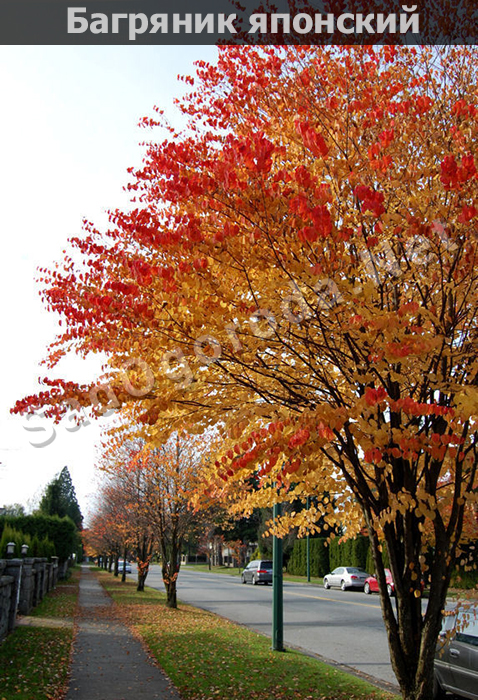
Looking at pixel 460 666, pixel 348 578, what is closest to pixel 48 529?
pixel 348 578

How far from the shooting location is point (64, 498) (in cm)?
8900

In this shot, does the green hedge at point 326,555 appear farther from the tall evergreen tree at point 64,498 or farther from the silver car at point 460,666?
the tall evergreen tree at point 64,498

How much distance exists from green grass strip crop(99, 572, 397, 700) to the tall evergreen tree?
54.0 meters

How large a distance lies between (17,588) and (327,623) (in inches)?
334

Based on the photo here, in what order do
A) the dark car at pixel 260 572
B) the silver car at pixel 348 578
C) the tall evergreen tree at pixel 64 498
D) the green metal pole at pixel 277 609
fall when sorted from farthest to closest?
the tall evergreen tree at pixel 64 498
the dark car at pixel 260 572
the silver car at pixel 348 578
the green metal pole at pixel 277 609

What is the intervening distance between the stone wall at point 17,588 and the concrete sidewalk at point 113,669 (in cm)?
129

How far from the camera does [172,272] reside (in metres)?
4.21

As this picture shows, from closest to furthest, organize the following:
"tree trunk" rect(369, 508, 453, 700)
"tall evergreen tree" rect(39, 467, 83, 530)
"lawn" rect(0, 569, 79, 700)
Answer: "tree trunk" rect(369, 508, 453, 700) → "lawn" rect(0, 569, 79, 700) → "tall evergreen tree" rect(39, 467, 83, 530)

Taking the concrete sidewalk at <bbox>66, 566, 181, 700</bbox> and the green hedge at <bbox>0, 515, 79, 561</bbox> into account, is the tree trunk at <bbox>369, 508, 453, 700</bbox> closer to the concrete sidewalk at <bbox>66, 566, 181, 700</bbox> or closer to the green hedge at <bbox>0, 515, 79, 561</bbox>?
the concrete sidewalk at <bbox>66, 566, 181, 700</bbox>

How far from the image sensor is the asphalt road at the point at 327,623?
1033 cm

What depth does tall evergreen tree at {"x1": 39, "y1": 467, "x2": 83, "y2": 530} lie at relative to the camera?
62844 millimetres

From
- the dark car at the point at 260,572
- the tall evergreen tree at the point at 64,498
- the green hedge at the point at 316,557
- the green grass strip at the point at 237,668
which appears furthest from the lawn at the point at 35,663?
the tall evergreen tree at the point at 64,498

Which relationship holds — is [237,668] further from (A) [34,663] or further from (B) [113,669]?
(A) [34,663]

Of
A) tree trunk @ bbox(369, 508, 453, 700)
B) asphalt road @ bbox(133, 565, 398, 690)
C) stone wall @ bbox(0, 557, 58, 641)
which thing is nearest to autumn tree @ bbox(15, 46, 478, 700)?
tree trunk @ bbox(369, 508, 453, 700)
